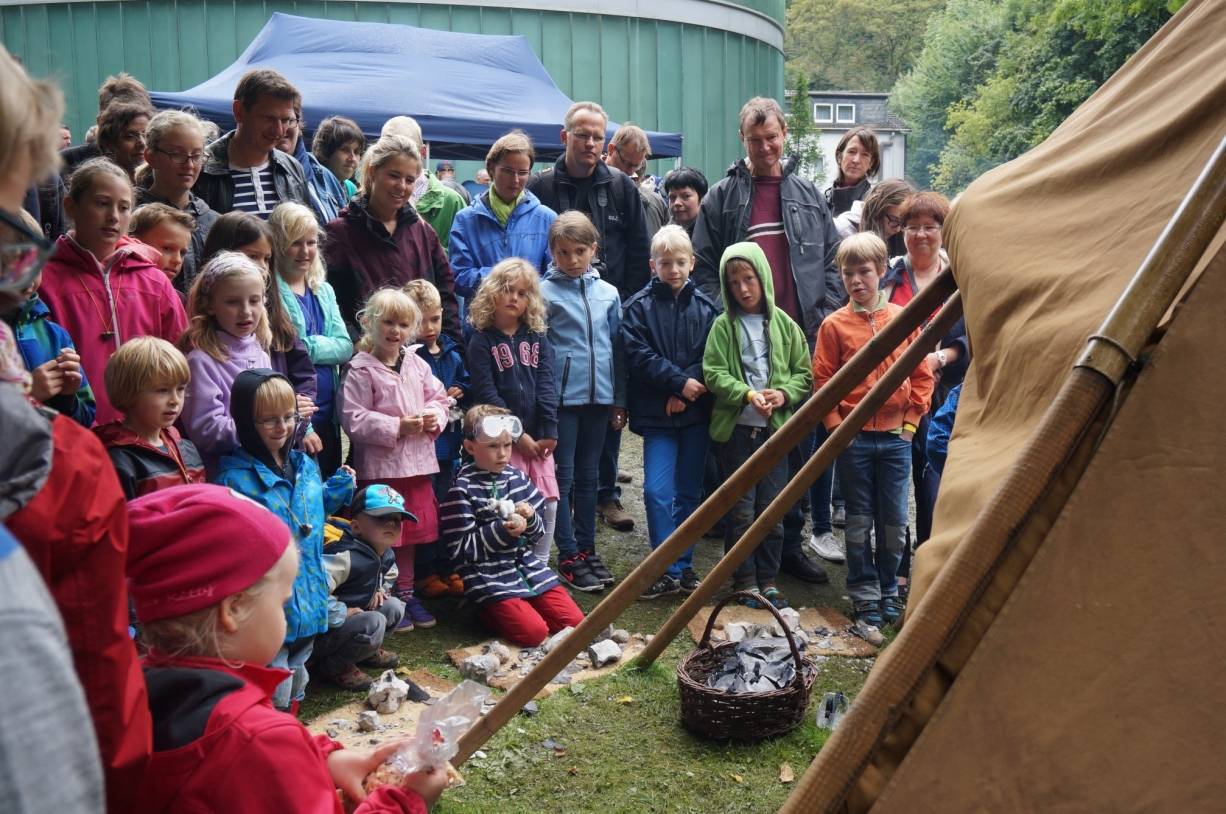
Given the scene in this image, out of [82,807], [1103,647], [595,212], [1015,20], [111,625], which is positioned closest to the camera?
[82,807]

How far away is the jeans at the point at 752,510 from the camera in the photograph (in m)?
5.32

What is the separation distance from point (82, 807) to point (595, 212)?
219 inches

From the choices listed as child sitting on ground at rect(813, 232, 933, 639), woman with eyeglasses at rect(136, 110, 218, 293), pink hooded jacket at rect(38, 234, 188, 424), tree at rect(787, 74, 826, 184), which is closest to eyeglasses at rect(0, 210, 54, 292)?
pink hooded jacket at rect(38, 234, 188, 424)

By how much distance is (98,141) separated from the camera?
4977mm

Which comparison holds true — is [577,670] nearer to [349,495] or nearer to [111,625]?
[349,495]

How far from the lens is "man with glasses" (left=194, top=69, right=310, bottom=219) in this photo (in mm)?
4832

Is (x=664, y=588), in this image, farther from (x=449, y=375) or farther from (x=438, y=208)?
(x=438, y=208)

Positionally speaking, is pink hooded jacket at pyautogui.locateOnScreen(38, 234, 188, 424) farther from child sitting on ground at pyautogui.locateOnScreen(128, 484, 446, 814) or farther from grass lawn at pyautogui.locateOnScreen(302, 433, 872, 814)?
child sitting on ground at pyautogui.locateOnScreen(128, 484, 446, 814)

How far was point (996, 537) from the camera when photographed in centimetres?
158

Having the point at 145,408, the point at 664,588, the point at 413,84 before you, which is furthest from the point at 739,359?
the point at 413,84

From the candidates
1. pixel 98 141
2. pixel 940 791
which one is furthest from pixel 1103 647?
pixel 98 141

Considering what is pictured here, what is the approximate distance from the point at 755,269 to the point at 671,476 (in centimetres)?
107

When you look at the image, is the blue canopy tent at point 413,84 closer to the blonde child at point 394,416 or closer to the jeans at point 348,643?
the blonde child at point 394,416

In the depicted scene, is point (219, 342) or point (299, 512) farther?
point (219, 342)
